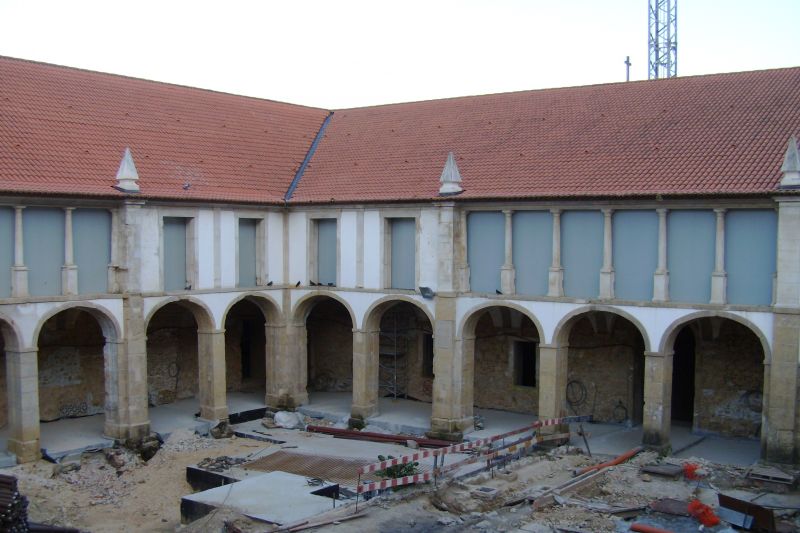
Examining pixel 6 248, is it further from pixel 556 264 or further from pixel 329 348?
pixel 556 264

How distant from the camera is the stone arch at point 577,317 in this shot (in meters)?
24.0

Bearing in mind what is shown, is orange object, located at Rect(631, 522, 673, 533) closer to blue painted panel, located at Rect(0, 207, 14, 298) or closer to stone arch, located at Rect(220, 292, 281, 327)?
stone arch, located at Rect(220, 292, 281, 327)

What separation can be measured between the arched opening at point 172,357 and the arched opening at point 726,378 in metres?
17.2

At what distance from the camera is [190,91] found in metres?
32.3

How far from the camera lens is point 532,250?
1016 inches

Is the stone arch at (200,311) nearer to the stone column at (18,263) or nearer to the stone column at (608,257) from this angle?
the stone column at (18,263)

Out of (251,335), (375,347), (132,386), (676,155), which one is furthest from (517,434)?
(251,335)

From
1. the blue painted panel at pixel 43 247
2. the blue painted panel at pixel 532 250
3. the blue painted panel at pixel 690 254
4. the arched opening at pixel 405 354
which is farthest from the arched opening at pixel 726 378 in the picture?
the blue painted panel at pixel 43 247

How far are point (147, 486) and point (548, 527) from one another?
37.6ft

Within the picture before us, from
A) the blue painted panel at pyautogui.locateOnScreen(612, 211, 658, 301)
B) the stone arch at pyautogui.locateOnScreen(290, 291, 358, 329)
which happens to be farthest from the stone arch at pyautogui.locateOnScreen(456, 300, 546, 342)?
the stone arch at pyautogui.locateOnScreen(290, 291, 358, 329)

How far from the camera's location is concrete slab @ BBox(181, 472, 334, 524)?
18953mm

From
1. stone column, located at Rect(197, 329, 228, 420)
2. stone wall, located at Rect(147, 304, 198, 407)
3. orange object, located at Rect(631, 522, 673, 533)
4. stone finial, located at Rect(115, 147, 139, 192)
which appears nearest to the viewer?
orange object, located at Rect(631, 522, 673, 533)

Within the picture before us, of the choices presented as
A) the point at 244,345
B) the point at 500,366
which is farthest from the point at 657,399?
the point at 244,345

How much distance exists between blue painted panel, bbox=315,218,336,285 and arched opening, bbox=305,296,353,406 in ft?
11.5
